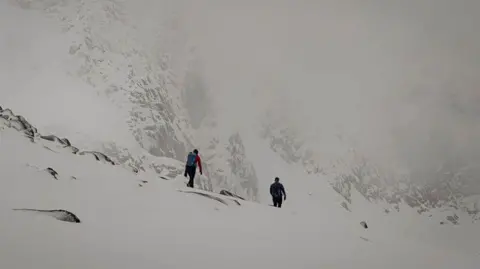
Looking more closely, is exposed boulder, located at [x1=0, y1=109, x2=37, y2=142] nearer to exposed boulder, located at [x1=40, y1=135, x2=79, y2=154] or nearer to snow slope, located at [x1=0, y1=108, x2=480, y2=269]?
snow slope, located at [x1=0, y1=108, x2=480, y2=269]

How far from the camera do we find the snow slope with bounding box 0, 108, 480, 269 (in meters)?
6.55

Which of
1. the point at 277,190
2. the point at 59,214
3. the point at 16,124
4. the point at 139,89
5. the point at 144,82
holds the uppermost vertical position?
the point at 144,82

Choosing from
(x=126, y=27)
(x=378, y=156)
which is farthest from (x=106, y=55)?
(x=378, y=156)

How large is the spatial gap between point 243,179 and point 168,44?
4675 cm

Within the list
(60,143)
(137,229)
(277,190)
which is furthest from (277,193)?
(137,229)

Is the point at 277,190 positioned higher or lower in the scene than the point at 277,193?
higher

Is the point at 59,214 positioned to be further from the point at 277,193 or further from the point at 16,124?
the point at 277,193

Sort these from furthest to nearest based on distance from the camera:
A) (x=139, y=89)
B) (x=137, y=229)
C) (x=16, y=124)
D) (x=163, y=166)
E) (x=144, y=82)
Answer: (x=144, y=82), (x=139, y=89), (x=163, y=166), (x=16, y=124), (x=137, y=229)

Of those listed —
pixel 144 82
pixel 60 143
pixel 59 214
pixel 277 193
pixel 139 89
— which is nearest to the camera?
pixel 59 214

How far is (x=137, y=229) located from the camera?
29.3 feet

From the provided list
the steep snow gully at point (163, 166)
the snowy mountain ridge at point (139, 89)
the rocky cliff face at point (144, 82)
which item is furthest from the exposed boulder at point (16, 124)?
the rocky cliff face at point (144, 82)

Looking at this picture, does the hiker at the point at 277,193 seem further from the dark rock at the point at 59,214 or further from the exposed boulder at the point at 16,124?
the dark rock at the point at 59,214

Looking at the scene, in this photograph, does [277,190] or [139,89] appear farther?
[139,89]

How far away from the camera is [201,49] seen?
151 m
